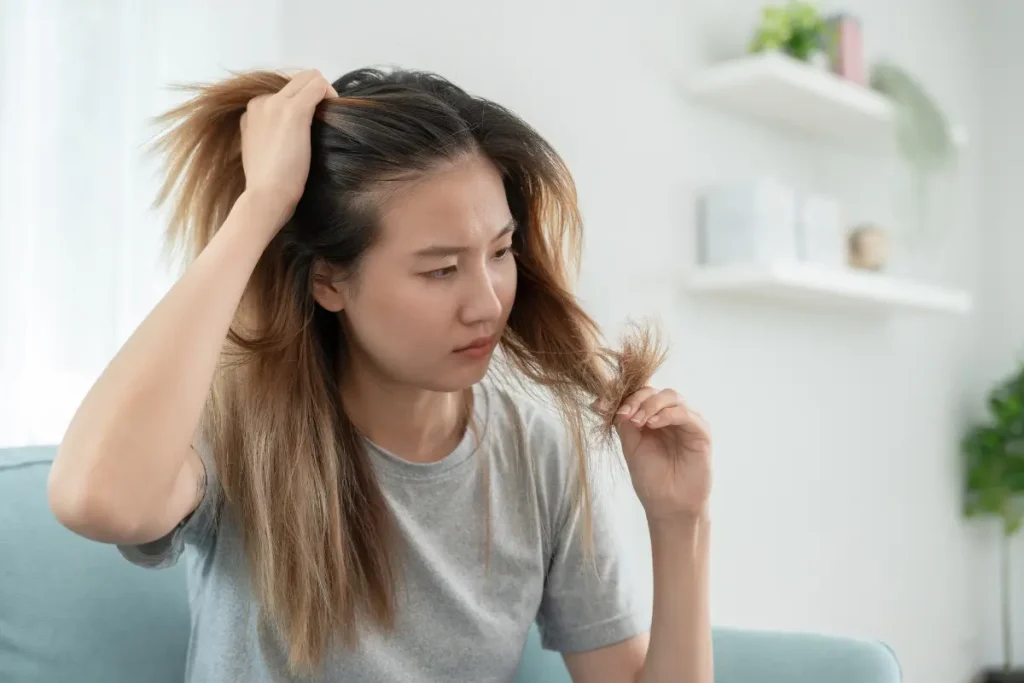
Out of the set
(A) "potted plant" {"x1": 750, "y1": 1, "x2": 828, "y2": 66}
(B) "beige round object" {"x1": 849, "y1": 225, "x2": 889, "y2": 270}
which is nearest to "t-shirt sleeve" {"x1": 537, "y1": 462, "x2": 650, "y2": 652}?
(A) "potted plant" {"x1": 750, "y1": 1, "x2": 828, "y2": 66}

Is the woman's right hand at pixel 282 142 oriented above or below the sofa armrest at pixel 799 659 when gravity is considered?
above

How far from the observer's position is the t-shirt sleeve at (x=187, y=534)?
884mm

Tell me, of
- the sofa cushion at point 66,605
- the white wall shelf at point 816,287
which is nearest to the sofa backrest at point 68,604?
the sofa cushion at point 66,605

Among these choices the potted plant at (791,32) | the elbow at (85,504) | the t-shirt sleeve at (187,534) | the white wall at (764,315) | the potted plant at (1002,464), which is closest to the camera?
the elbow at (85,504)

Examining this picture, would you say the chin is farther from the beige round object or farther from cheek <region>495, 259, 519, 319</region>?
the beige round object

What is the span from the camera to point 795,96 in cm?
216

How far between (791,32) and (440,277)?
151 centimetres

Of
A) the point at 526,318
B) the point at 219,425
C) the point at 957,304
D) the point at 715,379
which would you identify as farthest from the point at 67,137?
the point at 957,304

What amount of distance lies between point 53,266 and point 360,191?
48cm

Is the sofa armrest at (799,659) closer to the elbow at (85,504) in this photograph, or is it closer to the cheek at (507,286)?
the cheek at (507,286)

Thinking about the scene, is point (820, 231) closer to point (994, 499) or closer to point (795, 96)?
point (795, 96)

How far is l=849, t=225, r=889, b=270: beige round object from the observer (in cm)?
238

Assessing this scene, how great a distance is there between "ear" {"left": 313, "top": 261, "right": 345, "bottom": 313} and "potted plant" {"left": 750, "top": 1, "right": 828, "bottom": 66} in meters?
1.43

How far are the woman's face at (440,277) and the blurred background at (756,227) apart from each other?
0.35 metres
